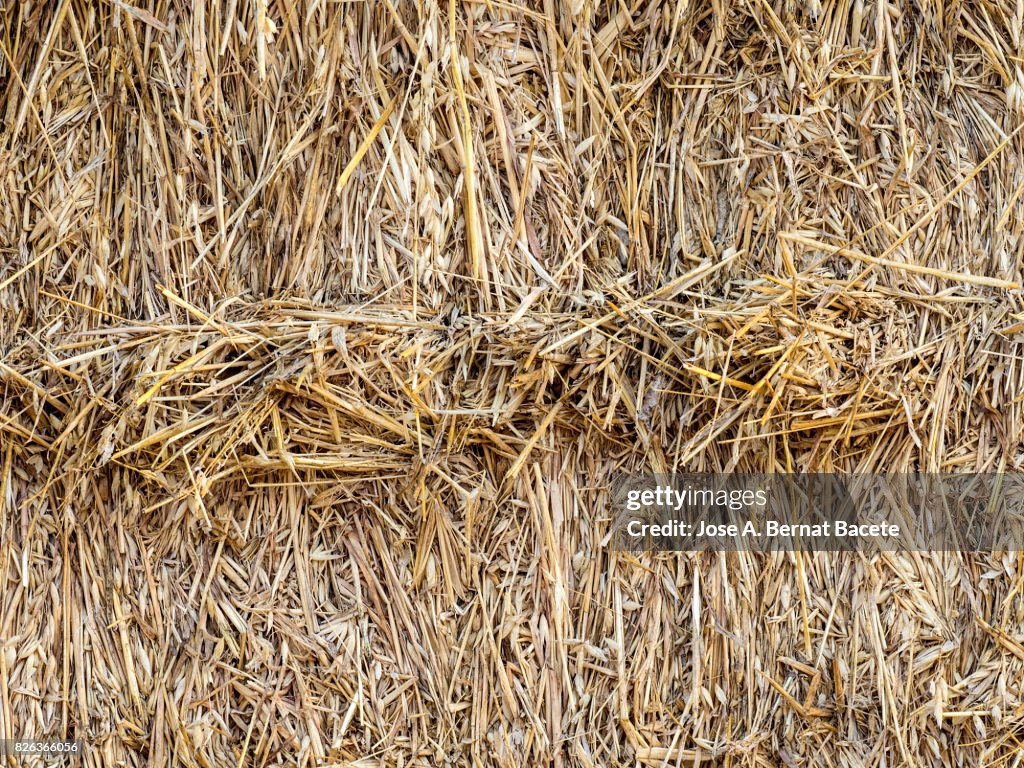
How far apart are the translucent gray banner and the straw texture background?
0.08 feet

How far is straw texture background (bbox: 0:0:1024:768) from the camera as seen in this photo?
128 centimetres

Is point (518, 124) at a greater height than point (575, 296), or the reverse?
point (518, 124)

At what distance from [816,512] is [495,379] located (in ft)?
1.75

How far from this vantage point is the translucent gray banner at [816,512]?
1317 mm

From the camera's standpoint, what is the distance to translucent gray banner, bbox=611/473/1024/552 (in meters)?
1.32

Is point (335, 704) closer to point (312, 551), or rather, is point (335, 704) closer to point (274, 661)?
point (274, 661)

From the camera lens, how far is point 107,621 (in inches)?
53.0

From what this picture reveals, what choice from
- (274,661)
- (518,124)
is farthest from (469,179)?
(274,661)

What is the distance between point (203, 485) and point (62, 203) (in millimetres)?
516

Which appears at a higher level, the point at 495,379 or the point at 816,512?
the point at 495,379

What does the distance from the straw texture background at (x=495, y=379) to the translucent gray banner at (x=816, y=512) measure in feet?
0.08

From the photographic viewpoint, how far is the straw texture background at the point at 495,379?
1.28 metres

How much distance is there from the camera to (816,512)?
1.33 metres

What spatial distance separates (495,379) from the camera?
1278 millimetres
